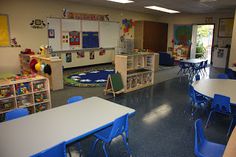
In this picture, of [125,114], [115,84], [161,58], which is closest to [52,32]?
[115,84]

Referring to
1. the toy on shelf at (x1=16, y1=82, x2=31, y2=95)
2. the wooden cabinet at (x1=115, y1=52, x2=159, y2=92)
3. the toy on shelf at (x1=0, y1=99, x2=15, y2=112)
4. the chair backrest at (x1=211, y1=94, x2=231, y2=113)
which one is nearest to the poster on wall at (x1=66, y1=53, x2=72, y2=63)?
the wooden cabinet at (x1=115, y1=52, x2=159, y2=92)

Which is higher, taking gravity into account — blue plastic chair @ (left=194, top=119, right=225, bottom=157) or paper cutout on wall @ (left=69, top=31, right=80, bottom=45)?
paper cutout on wall @ (left=69, top=31, right=80, bottom=45)

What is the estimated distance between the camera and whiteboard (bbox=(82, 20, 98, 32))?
9141 mm

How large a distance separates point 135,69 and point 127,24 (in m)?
5.67

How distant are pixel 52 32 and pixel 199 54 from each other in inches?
373

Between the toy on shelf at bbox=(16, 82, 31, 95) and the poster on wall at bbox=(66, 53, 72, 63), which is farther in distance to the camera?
the poster on wall at bbox=(66, 53, 72, 63)

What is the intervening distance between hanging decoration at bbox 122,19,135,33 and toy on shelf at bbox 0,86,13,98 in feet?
27.8

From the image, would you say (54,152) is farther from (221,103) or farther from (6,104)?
(221,103)

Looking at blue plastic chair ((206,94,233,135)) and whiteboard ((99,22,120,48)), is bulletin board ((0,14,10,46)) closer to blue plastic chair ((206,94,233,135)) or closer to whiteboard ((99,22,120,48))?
whiteboard ((99,22,120,48))

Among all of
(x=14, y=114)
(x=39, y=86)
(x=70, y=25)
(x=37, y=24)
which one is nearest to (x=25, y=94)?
(x=39, y=86)

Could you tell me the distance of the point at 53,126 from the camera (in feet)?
7.08

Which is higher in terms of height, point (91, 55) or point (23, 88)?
point (91, 55)

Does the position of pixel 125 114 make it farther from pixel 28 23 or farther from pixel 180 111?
pixel 28 23

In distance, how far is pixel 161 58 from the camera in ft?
35.3
